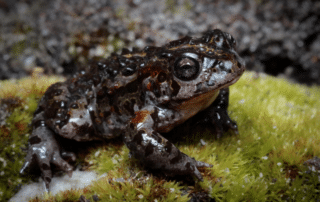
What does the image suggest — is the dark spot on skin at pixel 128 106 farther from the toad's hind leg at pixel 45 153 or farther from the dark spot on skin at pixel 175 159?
the toad's hind leg at pixel 45 153

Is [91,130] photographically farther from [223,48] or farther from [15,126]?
[223,48]

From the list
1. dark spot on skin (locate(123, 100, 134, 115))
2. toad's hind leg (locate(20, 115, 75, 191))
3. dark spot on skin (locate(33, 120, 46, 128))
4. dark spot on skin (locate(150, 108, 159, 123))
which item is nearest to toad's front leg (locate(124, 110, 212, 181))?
dark spot on skin (locate(150, 108, 159, 123))

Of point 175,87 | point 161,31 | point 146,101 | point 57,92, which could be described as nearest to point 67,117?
point 57,92

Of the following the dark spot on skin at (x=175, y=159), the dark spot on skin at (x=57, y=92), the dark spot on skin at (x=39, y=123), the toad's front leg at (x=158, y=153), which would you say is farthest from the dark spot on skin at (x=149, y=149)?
the dark spot on skin at (x=39, y=123)

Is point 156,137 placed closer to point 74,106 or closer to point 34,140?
point 74,106

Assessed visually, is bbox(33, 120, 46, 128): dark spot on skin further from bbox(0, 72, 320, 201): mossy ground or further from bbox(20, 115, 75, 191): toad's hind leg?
bbox(0, 72, 320, 201): mossy ground
